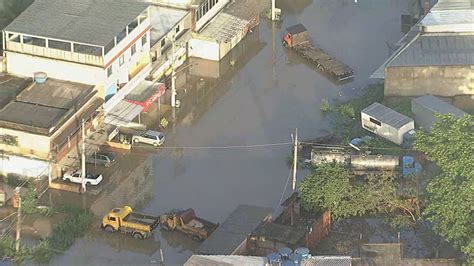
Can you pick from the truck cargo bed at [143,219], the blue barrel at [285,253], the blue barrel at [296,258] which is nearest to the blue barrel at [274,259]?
the blue barrel at [285,253]

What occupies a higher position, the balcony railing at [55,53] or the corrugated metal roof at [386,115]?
the balcony railing at [55,53]

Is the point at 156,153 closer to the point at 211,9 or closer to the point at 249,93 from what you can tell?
the point at 249,93

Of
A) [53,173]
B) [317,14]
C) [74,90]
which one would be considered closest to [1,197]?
[53,173]

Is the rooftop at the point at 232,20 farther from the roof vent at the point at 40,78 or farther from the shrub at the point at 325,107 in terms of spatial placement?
the roof vent at the point at 40,78

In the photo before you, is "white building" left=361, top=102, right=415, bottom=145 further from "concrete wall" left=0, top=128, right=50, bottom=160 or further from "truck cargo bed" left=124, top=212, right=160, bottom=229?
"concrete wall" left=0, top=128, right=50, bottom=160

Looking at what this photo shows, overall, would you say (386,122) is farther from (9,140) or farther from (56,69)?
(9,140)

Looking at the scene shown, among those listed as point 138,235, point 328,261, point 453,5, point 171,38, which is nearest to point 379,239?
point 328,261
